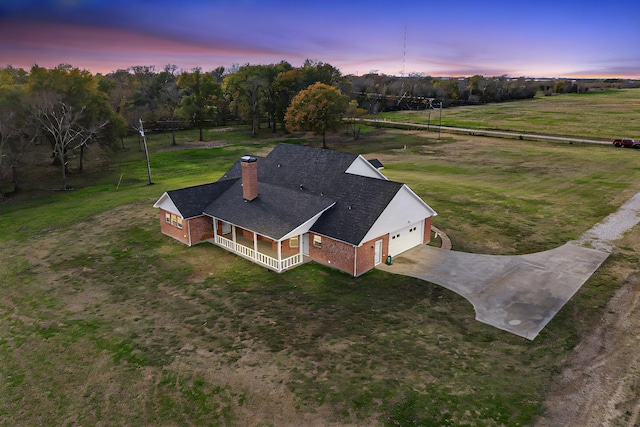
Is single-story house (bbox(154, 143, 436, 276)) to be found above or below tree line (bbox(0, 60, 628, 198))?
below

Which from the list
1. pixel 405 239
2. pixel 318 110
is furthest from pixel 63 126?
pixel 405 239

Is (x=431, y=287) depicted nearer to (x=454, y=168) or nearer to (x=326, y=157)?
(x=326, y=157)

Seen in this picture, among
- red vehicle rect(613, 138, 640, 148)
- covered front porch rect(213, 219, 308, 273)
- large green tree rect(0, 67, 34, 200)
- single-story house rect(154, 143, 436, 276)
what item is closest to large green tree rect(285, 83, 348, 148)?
large green tree rect(0, 67, 34, 200)

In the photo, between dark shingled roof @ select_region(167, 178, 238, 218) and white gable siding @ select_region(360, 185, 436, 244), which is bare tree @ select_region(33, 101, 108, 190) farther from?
white gable siding @ select_region(360, 185, 436, 244)

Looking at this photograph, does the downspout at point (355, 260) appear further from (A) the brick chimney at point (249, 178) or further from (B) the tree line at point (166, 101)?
(B) the tree line at point (166, 101)

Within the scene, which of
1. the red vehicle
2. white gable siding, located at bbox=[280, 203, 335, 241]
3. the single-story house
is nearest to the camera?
white gable siding, located at bbox=[280, 203, 335, 241]

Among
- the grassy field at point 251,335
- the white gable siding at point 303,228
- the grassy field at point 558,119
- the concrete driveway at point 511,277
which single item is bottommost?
the grassy field at point 251,335

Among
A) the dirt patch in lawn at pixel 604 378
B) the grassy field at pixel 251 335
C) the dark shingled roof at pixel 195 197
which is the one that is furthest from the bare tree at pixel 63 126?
the dirt patch in lawn at pixel 604 378
